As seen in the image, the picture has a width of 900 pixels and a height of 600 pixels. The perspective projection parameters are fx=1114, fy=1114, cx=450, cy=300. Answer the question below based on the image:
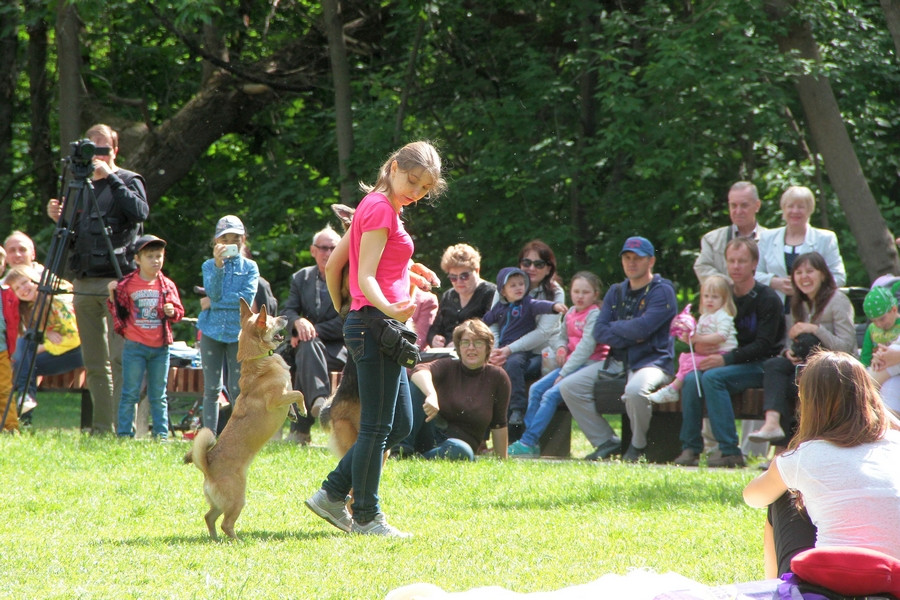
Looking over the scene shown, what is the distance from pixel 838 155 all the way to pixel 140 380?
30.3ft

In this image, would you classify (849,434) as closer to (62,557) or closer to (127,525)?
(62,557)

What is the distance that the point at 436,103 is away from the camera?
1814 cm

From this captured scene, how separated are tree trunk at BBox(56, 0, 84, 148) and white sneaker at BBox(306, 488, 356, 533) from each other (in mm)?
13180

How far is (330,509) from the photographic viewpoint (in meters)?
5.83

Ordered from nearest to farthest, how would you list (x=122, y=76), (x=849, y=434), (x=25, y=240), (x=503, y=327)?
1. (x=849, y=434)
2. (x=503, y=327)
3. (x=25, y=240)
4. (x=122, y=76)

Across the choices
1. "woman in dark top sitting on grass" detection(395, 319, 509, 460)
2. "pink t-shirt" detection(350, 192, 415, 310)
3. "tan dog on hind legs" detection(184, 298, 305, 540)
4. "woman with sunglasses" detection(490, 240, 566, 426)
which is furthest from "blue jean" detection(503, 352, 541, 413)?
"pink t-shirt" detection(350, 192, 415, 310)

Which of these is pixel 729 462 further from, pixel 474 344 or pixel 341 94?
pixel 341 94

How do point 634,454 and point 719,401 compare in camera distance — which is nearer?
point 719,401

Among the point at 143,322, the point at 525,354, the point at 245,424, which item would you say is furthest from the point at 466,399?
the point at 245,424

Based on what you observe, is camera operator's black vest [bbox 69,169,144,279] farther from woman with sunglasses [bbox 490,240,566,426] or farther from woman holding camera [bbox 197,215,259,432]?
woman with sunglasses [bbox 490,240,566,426]

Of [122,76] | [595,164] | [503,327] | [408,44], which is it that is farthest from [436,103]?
[503,327]

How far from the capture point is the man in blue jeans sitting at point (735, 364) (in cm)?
927

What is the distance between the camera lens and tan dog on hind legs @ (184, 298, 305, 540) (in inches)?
223

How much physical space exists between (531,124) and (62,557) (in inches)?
497
